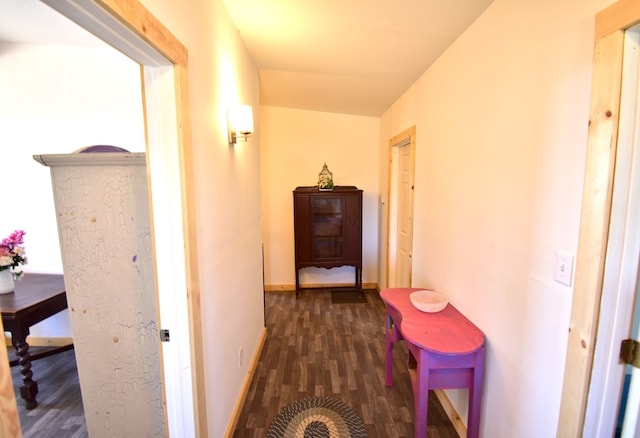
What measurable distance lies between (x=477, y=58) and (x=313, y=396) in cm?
245

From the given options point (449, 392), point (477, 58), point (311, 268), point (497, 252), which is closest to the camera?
point (497, 252)

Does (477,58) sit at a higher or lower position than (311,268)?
higher

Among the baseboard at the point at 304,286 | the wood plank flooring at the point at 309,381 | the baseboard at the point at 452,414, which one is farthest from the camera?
the baseboard at the point at 304,286

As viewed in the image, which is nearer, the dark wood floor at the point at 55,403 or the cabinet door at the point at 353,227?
the dark wood floor at the point at 55,403

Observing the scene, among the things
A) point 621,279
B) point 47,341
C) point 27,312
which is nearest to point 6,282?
point 27,312

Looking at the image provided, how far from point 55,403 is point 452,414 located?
9.13 ft

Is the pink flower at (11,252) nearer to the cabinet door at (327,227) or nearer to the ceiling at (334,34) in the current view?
the ceiling at (334,34)

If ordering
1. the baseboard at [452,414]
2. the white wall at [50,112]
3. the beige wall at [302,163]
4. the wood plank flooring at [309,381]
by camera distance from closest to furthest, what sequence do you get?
the baseboard at [452,414], the wood plank flooring at [309,381], the white wall at [50,112], the beige wall at [302,163]

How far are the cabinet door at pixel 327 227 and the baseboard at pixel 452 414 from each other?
2.15 m

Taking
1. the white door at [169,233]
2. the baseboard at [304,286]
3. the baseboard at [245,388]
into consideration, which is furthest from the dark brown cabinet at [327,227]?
the white door at [169,233]

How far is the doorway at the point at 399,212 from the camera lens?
312 cm

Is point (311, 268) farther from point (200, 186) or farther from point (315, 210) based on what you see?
point (200, 186)

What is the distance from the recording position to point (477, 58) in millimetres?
1595

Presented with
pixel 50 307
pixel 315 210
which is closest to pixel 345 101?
pixel 315 210
